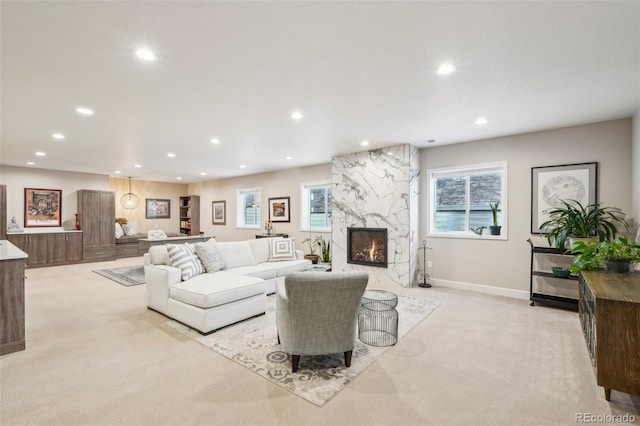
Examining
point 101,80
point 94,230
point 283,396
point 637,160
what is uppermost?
point 101,80

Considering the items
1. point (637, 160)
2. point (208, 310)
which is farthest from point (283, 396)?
point (637, 160)

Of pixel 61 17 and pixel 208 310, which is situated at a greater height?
pixel 61 17

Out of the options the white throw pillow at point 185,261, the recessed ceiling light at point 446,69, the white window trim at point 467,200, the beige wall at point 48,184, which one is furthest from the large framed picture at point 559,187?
the beige wall at point 48,184

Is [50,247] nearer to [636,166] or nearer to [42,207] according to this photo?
[42,207]

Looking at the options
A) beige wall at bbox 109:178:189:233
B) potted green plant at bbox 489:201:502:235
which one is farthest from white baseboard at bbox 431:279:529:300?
beige wall at bbox 109:178:189:233

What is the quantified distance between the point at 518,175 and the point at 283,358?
168 inches

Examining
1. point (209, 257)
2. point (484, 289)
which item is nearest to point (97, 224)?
point (209, 257)

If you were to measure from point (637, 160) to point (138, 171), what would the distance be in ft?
32.1

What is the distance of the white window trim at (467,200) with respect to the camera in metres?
4.56

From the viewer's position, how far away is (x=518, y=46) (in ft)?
7.04

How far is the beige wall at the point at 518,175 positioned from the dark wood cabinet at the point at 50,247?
28.4 feet

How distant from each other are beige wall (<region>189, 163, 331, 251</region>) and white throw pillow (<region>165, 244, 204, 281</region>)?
3563mm

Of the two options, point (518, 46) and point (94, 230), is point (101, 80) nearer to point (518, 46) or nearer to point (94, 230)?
point (518, 46)

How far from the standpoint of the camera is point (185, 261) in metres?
3.82
